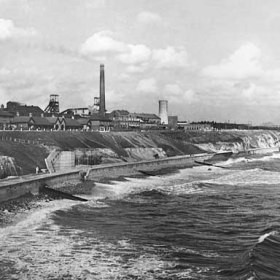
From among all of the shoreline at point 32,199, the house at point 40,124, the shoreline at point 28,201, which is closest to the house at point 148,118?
the house at point 40,124

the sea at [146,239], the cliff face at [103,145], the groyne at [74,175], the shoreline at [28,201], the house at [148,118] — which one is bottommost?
the sea at [146,239]

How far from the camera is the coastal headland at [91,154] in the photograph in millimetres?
46000

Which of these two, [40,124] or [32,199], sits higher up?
[40,124]

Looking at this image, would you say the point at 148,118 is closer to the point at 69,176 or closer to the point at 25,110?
the point at 25,110

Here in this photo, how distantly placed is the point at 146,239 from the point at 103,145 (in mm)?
63667

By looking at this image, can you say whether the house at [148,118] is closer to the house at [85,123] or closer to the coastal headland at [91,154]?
the coastal headland at [91,154]

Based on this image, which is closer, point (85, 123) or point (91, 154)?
point (91, 154)

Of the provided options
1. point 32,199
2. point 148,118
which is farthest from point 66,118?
point 32,199

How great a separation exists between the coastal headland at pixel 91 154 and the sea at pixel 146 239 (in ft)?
17.2

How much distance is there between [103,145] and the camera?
8881 centimetres

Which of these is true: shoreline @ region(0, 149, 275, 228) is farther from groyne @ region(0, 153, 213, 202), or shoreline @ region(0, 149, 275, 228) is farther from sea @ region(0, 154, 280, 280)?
sea @ region(0, 154, 280, 280)

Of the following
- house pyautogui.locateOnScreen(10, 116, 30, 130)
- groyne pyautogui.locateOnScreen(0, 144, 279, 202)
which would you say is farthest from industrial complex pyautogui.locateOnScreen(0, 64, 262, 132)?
groyne pyautogui.locateOnScreen(0, 144, 279, 202)

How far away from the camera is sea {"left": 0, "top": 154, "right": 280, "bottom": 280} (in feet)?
64.4

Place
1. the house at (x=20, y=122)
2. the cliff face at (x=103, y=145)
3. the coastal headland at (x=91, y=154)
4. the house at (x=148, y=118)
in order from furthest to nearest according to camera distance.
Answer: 1. the house at (x=148, y=118)
2. the house at (x=20, y=122)
3. the cliff face at (x=103, y=145)
4. the coastal headland at (x=91, y=154)
